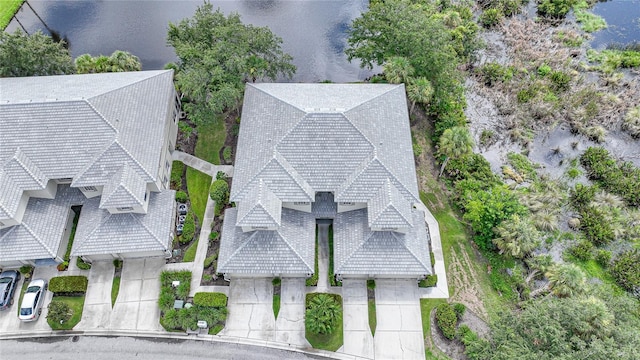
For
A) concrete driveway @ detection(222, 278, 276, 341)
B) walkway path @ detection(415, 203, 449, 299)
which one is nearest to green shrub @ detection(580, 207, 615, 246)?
walkway path @ detection(415, 203, 449, 299)

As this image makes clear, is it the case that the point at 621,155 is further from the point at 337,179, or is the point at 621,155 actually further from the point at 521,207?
the point at 337,179

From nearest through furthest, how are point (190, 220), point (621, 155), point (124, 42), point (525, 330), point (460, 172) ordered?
point (525, 330)
point (190, 220)
point (460, 172)
point (621, 155)
point (124, 42)

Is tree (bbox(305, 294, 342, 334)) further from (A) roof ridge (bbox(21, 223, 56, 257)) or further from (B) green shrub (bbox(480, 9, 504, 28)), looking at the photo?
(B) green shrub (bbox(480, 9, 504, 28))

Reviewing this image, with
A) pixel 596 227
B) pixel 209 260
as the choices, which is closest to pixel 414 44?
pixel 596 227

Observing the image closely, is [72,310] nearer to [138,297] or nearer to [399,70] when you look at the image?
[138,297]

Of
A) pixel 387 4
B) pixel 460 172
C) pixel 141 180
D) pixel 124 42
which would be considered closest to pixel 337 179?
pixel 460 172

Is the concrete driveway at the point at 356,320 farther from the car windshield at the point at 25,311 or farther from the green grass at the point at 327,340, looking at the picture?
the car windshield at the point at 25,311

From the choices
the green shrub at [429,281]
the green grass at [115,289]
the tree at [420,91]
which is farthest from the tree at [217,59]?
the green shrub at [429,281]
